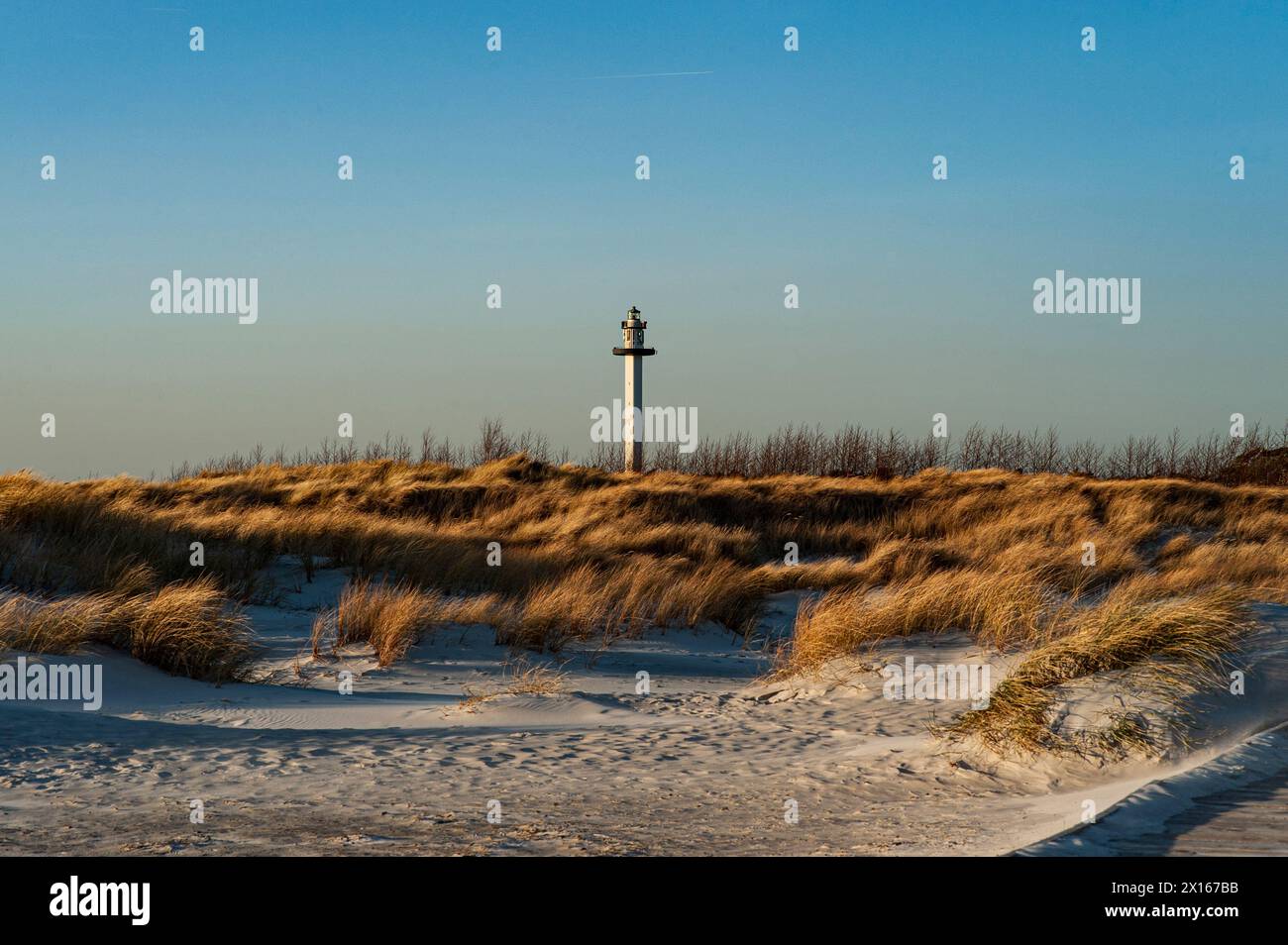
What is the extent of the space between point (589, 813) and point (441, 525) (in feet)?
45.1

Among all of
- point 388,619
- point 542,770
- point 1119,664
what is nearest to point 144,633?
point 388,619

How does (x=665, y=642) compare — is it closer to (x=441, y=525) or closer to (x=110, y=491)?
(x=441, y=525)

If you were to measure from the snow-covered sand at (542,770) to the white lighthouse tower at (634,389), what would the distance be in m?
24.1

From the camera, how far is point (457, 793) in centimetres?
566

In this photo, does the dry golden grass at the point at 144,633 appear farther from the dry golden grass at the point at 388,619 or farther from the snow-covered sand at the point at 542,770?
the dry golden grass at the point at 388,619

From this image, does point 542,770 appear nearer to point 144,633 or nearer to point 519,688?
point 519,688

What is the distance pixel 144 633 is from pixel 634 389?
25559 mm

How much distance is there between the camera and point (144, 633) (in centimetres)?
884

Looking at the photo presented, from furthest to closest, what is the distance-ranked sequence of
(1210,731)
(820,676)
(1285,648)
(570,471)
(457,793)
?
(570,471), (820,676), (1285,648), (1210,731), (457,793)

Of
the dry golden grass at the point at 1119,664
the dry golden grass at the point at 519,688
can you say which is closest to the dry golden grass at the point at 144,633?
the dry golden grass at the point at 519,688

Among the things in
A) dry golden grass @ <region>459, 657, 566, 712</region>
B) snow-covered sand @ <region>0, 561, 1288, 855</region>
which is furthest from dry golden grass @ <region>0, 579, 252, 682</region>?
dry golden grass @ <region>459, 657, 566, 712</region>

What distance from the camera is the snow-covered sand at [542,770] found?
481 centimetres

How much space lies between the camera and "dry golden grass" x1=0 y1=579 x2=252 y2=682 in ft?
27.8
